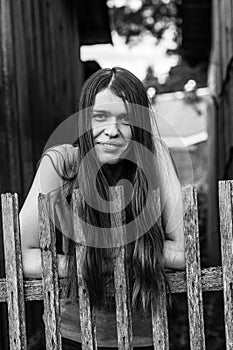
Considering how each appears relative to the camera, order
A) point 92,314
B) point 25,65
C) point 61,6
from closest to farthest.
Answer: point 92,314
point 25,65
point 61,6

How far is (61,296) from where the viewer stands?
248cm

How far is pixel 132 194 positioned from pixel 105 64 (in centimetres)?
1065

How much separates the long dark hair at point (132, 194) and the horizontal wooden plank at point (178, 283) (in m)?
0.06

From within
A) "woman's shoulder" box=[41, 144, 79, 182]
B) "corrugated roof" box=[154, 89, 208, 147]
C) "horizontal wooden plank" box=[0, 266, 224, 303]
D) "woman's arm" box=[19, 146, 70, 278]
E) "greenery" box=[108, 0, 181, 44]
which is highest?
"greenery" box=[108, 0, 181, 44]

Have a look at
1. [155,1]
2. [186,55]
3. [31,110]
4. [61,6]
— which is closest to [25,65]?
[31,110]

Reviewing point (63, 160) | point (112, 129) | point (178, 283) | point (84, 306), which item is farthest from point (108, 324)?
point (112, 129)

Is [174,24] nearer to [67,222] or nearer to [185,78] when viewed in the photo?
[185,78]

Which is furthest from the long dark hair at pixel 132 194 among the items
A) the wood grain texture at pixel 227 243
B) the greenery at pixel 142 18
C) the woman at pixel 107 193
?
the greenery at pixel 142 18

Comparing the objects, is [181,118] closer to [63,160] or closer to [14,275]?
[63,160]

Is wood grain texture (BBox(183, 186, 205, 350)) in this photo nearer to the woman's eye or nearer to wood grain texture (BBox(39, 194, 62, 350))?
the woman's eye

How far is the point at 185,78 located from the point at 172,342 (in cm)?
707

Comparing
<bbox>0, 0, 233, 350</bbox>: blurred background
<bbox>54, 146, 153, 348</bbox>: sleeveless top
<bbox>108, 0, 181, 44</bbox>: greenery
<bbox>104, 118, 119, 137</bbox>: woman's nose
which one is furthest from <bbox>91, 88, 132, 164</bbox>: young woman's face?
<bbox>108, 0, 181, 44</bbox>: greenery

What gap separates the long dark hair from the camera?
7.92 ft

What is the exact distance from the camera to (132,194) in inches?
98.7
